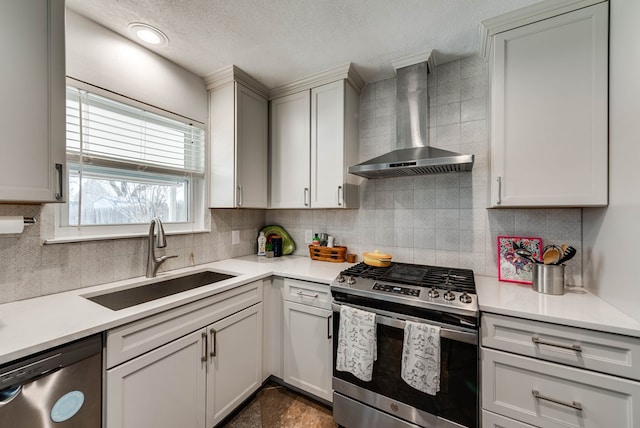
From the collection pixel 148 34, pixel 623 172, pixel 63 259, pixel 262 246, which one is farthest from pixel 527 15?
pixel 63 259

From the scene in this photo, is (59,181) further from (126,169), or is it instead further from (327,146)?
(327,146)

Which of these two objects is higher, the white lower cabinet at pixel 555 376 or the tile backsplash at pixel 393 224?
the tile backsplash at pixel 393 224

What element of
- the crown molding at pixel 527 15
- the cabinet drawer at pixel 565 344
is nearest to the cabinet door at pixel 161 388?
the cabinet drawer at pixel 565 344

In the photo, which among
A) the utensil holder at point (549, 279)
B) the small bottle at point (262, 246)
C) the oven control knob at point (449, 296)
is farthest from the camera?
the small bottle at point (262, 246)

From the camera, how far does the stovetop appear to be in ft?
4.21

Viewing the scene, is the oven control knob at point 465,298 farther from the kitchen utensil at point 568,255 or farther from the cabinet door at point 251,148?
the cabinet door at point 251,148

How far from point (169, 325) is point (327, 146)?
5.25ft

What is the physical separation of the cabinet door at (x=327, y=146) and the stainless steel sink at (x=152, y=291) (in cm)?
98

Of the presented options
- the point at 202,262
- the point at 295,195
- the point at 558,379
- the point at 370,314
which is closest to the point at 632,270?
the point at 558,379

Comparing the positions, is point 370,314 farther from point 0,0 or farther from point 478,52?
point 0,0

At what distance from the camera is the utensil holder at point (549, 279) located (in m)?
1.40

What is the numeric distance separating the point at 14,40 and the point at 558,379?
8.67 ft

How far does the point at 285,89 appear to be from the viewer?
2305 mm

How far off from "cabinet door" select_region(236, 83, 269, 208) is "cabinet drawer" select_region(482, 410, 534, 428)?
1977 millimetres
